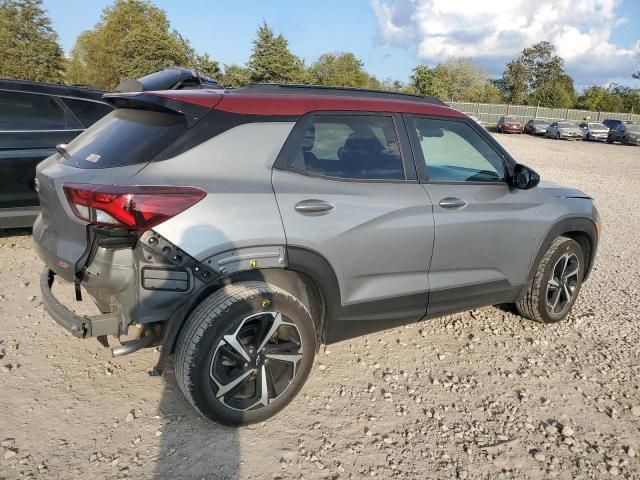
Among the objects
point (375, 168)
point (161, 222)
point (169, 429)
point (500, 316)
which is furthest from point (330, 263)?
point (500, 316)

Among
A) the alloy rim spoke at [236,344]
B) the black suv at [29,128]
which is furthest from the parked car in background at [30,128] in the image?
the alloy rim spoke at [236,344]

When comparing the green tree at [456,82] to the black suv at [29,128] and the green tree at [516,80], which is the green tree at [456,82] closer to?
the green tree at [516,80]

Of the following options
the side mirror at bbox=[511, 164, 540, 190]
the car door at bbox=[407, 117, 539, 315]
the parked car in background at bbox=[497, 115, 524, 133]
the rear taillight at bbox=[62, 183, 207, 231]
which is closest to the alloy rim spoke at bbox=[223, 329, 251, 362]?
the rear taillight at bbox=[62, 183, 207, 231]

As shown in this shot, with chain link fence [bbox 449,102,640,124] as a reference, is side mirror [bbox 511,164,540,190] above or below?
below

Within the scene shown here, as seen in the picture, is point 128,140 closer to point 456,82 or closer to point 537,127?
point 537,127

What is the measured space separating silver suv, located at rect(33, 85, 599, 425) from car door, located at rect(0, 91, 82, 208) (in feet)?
7.95

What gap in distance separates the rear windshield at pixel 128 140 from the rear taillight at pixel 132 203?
0.71ft

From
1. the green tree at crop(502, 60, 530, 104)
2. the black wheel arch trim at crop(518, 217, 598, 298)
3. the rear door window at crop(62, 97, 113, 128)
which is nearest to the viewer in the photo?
the black wheel arch trim at crop(518, 217, 598, 298)

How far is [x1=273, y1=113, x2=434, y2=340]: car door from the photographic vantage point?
2709mm

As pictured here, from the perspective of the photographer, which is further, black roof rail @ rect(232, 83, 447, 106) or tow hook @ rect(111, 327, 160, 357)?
black roof rail @ rect(232, 83, 447, 106)

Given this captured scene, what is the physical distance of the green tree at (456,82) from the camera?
5683cm

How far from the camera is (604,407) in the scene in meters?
3.06

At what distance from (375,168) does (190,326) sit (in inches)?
56.7

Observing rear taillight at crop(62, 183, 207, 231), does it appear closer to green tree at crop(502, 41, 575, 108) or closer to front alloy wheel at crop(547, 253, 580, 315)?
front alloy wheel at crop(547, 253, 580, 315)
